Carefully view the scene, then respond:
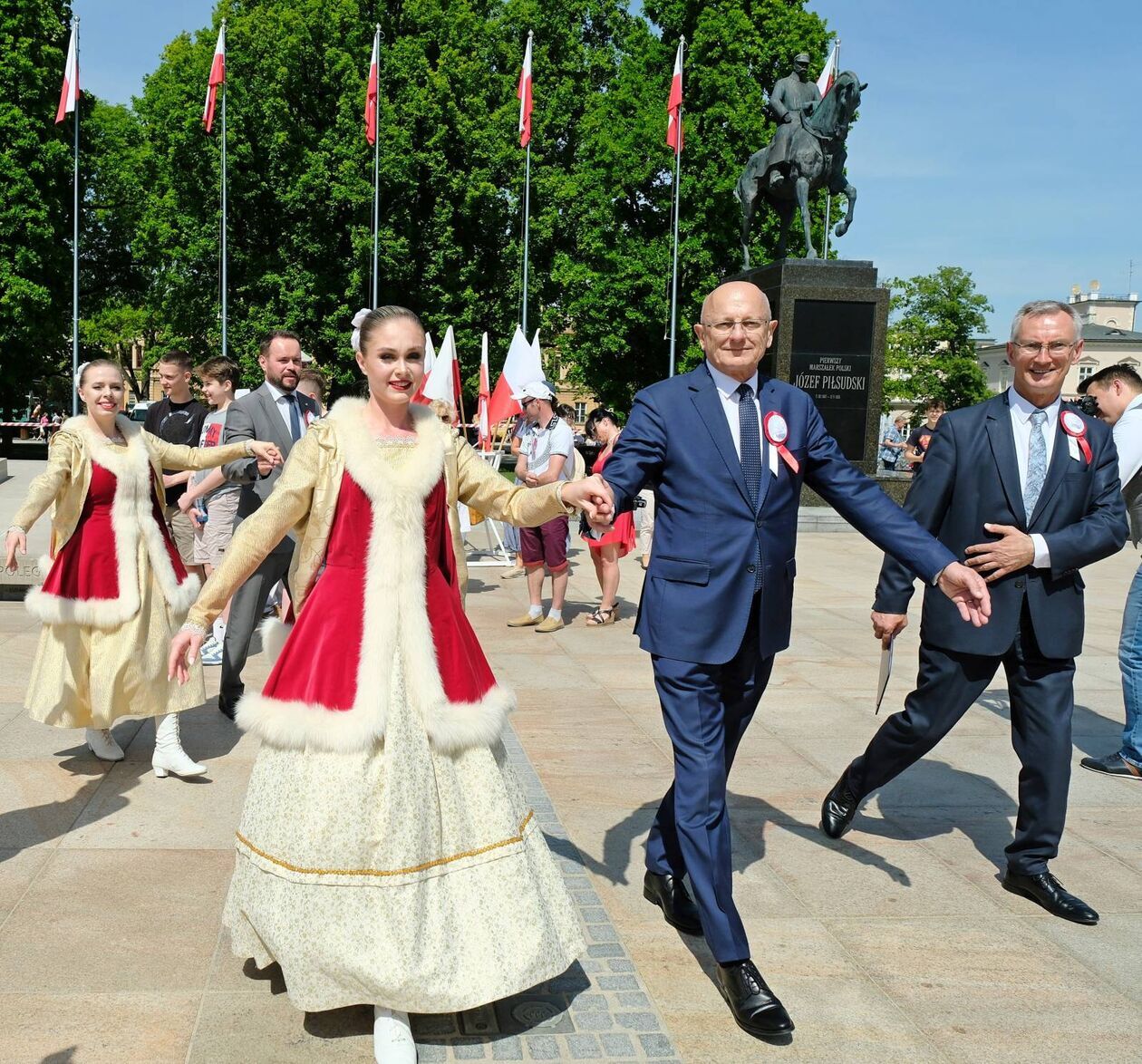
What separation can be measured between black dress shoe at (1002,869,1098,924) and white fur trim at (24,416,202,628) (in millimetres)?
3605

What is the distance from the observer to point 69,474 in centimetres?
531

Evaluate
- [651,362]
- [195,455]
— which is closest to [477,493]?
[195,455]

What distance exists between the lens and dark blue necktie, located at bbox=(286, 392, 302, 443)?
633 centimetres

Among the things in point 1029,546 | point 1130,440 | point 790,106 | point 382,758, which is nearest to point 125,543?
point 382,758

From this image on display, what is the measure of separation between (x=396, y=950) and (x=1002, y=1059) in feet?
5.13

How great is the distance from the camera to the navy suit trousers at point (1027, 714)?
13.4 feet

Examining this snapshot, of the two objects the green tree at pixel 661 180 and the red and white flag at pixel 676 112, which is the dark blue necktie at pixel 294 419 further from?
the green tree at pixel 661 180

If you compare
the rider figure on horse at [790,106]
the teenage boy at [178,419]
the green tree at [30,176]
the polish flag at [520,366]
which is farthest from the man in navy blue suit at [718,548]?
the green tree at [30,176]

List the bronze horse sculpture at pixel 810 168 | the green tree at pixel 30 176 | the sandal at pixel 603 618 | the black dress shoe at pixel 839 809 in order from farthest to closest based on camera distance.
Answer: the green tree at pixel 30 176, the bronze horse sculpture at pixel 810 168, the sandal at pixel 603 618, the black dress shoe at pixel 839 809

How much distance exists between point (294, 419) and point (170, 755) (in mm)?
1961

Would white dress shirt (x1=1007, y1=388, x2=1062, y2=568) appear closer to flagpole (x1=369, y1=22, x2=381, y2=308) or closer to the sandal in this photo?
the sandal

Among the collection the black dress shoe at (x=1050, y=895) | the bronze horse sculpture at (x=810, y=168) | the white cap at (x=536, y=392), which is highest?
the bronze horse sculpture at (x=810, y=168)

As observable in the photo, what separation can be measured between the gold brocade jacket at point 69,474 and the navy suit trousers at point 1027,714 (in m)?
3.19

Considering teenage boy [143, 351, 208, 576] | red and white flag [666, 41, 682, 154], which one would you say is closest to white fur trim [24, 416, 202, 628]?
teenage boy [143, 351, 208, 576]
